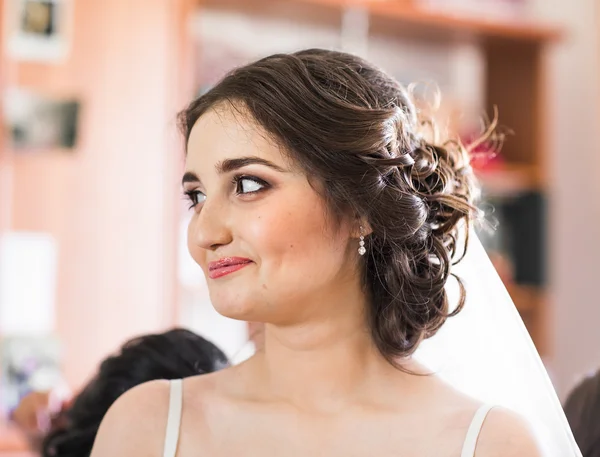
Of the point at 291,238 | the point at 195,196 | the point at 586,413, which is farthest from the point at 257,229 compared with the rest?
the point at 586,413

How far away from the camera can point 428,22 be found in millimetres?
3143

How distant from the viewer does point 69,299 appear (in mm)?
2732

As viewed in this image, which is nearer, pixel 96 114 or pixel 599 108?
pixel 96 114

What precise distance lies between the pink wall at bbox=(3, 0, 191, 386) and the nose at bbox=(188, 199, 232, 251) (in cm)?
171

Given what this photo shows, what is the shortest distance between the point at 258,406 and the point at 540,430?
0.35m

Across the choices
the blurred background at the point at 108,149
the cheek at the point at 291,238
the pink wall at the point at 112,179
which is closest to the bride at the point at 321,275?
the cheek at the point at 291,238

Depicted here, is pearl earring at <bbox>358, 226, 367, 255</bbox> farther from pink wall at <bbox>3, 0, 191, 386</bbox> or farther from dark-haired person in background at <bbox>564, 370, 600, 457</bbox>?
pink wall at <bbox>3, 0, 191, 386</bbox>

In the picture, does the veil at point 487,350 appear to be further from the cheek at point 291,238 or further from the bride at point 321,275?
the cheek at point 291,238

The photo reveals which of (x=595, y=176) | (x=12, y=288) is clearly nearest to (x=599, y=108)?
(x=595, y=176)

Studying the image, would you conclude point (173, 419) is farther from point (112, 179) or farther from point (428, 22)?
point (428, 22)

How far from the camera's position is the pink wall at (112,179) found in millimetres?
2717

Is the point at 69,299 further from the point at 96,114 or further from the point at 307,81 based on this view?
the point at 307,81

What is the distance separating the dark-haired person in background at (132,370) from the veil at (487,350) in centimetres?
35

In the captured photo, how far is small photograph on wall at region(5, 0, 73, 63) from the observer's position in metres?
2.70
